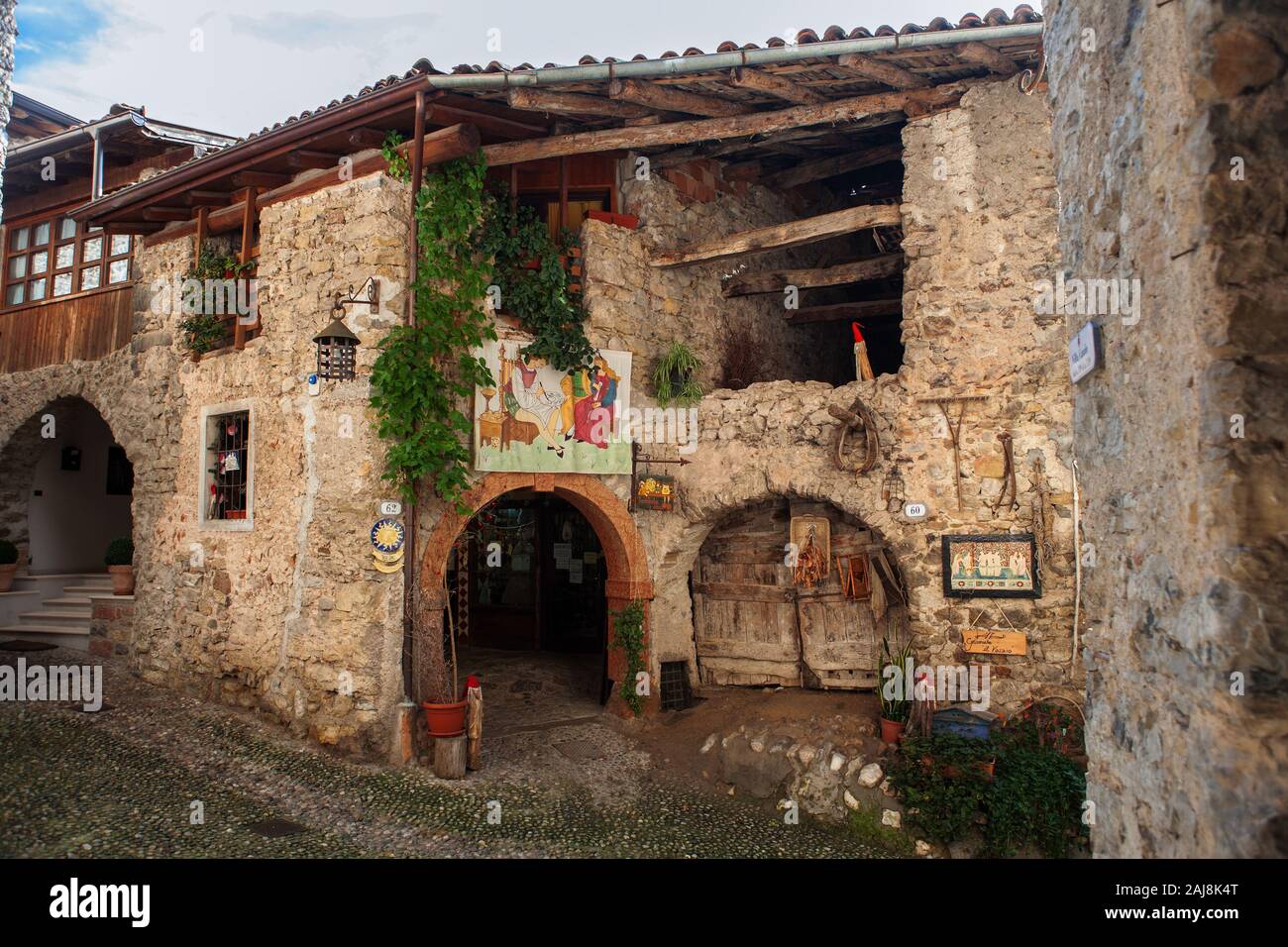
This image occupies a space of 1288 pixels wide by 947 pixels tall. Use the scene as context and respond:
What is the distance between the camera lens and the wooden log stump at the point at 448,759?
7250mm

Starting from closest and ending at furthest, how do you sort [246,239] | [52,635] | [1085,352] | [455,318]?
[1085,352], [455,318], [246,239], [52,635]

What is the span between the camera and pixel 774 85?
7727mm

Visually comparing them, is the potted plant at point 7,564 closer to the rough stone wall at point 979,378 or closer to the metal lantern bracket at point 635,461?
the metal lantern bracket at point 635,461

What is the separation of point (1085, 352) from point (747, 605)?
6819 mm

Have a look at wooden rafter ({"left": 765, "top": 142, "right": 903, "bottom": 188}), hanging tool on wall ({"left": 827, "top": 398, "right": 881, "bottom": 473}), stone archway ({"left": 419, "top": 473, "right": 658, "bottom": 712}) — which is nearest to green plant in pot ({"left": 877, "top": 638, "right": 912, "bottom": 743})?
hanging tool on wall ({"left": 827, "top": 398, "right": 881, "bottom": 473})

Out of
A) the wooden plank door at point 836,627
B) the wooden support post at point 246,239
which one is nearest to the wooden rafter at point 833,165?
the wooden plank door at point 836,627

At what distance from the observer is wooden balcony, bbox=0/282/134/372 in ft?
35.2

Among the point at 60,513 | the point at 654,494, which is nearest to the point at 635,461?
the point at 654,494

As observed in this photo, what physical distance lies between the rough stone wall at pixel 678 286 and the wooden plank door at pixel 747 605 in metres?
1.76

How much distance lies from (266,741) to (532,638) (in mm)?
5103

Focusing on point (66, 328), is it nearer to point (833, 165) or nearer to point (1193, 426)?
point (833, 165)

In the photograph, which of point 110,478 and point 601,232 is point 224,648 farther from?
point 110,478

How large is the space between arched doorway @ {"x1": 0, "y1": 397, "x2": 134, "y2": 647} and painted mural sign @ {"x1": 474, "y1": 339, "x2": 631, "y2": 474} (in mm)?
6296

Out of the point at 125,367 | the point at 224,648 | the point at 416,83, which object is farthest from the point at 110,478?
the point at 416,83
